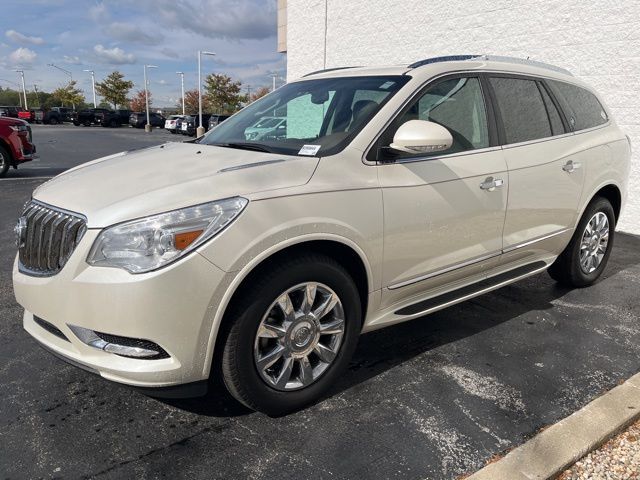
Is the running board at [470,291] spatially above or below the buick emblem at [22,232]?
below

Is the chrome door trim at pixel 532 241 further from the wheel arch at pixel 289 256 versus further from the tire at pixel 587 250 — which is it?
the wheel arch at pixel 289 256

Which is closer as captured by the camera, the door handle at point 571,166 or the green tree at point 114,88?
the door handle at point 571,166

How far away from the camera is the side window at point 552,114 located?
399cm

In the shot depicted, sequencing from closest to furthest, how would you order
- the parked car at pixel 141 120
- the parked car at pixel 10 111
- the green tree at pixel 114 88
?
the parked car at pixel 10 111
the parked car at pixel 141 120
the green tree at pixel 114 88

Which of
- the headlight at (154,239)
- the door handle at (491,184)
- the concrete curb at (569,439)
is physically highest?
the door handle at (491,184)

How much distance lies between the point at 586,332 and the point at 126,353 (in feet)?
10.6

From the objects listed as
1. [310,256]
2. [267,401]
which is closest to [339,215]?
[310,256]

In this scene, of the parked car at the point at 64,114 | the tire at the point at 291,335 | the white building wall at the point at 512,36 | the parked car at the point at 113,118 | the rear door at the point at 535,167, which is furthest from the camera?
the parked car at the point at 64,114

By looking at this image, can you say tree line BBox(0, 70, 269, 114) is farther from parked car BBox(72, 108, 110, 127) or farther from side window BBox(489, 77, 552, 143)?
side window BBox(489, 77, 552, 143)

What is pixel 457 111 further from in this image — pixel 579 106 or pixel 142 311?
pixel 142 311

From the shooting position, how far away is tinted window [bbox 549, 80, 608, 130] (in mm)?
4168

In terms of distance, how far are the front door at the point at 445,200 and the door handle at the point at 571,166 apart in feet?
2.70

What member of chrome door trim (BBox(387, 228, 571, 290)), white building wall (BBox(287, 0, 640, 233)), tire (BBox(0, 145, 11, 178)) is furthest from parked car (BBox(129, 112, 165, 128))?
chrome door trim (BBox(387, 228, 571, 290))

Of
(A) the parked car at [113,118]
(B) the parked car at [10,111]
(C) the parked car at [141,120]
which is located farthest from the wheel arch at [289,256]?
(A) the parked car at [113,118]
